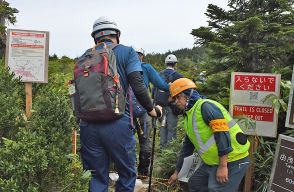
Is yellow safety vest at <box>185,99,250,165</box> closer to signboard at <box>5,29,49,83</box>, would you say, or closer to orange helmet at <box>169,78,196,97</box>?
orange helmet at <box>169,78,196,97</box>

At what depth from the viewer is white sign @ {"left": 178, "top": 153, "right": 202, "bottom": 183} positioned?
471cm

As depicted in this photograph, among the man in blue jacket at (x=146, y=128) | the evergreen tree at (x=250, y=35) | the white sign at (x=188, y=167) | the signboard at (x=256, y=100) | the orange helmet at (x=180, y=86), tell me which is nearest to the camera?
the orange helmet at (x=180, y=86)

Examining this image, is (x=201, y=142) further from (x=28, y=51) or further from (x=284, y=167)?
(x=28, y=51)

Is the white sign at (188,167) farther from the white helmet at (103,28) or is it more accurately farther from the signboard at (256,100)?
the white helmet at (103,28)

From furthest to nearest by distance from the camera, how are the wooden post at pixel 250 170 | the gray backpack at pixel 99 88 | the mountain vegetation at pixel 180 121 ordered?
the wooden post at pixel 250 170, the gray backpack at pixel 99 88, the mountain vegetation at pixel 180 121

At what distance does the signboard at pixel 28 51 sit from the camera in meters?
6.67

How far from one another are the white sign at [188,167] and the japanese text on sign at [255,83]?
3.93ft

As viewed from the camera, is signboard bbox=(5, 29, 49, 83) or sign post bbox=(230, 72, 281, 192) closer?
sign post bbox=(230, 72, 281, 192)

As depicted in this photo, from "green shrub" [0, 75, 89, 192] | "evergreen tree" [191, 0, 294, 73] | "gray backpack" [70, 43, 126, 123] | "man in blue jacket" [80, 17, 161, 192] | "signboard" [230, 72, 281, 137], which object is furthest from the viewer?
"evergreen tree" [191, 0, 294, 73]

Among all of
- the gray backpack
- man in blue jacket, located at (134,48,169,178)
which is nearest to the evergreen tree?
man in blue jacket, located at (134,48,169,178)

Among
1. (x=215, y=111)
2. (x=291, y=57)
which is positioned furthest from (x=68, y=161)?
(x=291, y=57)

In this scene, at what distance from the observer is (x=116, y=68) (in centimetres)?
389

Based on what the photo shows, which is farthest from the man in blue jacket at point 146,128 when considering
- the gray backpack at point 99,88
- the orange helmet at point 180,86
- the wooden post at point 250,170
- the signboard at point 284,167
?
the gray backpack at point 99,88

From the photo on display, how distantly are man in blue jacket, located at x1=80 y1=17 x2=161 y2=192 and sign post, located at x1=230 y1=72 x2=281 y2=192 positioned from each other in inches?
65.4
